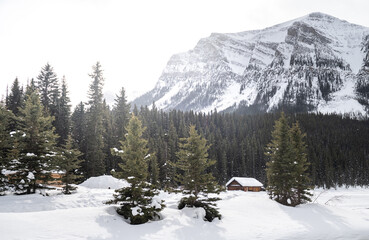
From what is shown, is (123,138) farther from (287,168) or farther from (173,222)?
(173,222)

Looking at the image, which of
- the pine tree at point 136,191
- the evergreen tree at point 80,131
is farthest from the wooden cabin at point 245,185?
the pine tree at point 136,191

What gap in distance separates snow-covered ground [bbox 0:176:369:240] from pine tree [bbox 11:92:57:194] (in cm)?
162

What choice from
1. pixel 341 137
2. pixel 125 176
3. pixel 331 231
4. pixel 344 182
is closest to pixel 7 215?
pixel 125 176

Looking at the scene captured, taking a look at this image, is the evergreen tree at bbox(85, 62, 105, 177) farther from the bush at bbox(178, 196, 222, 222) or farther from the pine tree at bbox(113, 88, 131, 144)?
the bush at bbox(178, 196, 222, 222)

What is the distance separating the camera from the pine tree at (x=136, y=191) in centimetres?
1830

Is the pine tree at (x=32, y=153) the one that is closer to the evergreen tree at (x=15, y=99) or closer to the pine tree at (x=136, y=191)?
the pine tree at (x=136, y=191)

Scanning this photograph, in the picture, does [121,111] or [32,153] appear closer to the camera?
[32,153]

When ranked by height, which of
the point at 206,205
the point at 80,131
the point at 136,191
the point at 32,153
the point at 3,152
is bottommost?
the point at 206,205

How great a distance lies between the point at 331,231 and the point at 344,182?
307ft

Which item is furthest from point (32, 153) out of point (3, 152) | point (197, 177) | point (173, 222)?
point (197, 177)

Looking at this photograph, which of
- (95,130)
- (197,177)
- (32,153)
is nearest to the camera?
(197,177)

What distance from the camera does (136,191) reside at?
60.6ft

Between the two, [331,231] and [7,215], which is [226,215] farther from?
[7,215]

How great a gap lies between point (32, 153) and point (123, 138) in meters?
27.7
